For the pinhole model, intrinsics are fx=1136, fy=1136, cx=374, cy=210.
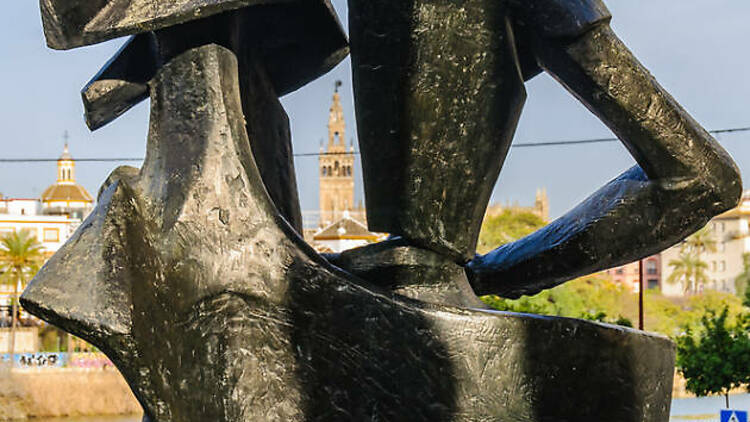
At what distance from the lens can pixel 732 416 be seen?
48.4 ft

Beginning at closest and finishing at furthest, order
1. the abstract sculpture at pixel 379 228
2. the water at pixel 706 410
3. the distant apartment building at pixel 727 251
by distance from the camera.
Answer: the abstract sculpture at pixel 379 228, the water at pixel 706 410, the distant apartment building at pixel 727 251

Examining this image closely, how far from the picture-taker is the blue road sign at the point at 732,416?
581 inches

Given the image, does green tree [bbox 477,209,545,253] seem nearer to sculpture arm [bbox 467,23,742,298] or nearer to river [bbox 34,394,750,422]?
river [bbox 34,394,750,422]

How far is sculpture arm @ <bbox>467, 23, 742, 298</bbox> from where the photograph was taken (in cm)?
335

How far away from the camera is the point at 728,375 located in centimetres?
2233

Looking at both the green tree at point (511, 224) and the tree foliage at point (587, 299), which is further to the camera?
the green tree at point (511, 224)

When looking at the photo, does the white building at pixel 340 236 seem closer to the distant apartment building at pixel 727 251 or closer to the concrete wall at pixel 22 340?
the concrete wall at pixel 22 340

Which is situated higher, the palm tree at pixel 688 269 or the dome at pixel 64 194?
the dome at pixel 64 194

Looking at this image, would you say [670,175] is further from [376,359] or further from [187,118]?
[187,118]

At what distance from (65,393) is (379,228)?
120 feet

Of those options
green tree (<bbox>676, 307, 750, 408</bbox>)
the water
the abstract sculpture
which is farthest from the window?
the abstract sculpture

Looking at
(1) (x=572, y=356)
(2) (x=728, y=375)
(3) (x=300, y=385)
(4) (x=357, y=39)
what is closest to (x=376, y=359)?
(3) (x=300, y=385)

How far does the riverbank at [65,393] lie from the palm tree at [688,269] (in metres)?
44.8

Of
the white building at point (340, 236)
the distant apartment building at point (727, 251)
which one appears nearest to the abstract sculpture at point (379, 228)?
the white building at point (340, 236)
